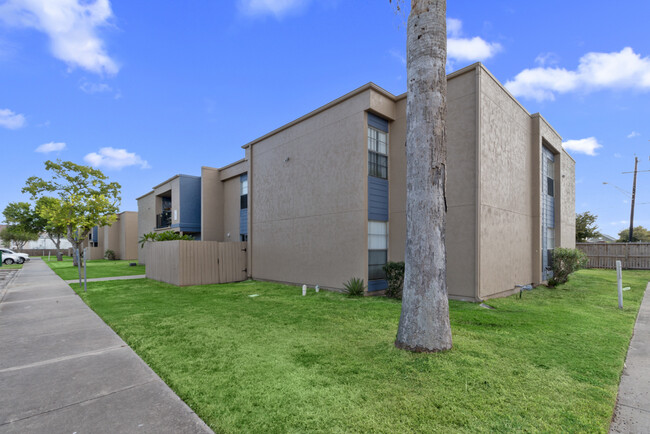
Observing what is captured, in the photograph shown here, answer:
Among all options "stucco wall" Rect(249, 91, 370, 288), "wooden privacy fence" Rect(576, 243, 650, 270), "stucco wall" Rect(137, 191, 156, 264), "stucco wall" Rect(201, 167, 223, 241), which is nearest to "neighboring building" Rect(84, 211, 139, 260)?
"stucco wall" Rect(137, 191, 156, 264)

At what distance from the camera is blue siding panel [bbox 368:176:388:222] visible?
1076 centimetres

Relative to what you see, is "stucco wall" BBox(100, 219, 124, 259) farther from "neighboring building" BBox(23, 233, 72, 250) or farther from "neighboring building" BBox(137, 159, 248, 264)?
"neighboring building" BBox(23, 233, 72, 250)

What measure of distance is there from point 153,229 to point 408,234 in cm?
2692

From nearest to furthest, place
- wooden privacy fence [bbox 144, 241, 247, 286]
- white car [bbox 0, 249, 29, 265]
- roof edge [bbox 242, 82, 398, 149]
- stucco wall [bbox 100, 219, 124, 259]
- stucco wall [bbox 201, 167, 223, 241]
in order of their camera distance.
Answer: roof edge [bbox 242, 82, 398, 149] → wooden privacy fence [bbox 144, 241, 247, 286] → stucco wall [bbox 201, 167, 223, 241] → white car [bbox 0, 249, 29, 265] → stucco wall [bbox 100, 219, 124, 259]

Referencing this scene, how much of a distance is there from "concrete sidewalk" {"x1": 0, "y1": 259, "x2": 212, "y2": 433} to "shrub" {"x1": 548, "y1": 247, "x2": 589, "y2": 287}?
43.6ft

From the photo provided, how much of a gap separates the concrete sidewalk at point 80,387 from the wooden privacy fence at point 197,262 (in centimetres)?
663

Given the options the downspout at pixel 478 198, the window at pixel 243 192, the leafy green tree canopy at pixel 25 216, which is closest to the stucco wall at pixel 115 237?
the leafy green tree canopy at pixel 25 216

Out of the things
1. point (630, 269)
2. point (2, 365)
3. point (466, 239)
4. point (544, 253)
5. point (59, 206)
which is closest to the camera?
point (2, 365)

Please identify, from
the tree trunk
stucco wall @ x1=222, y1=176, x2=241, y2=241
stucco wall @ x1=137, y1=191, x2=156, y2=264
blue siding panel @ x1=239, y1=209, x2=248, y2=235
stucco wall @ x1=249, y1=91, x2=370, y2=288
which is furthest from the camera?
stucco wall @ x1=137, y1=191, x2=156, y2=264

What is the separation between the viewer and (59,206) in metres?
26.1

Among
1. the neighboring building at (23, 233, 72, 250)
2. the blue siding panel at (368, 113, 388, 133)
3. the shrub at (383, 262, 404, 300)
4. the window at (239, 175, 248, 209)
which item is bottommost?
the neighboring building at (23, 233, 72, 250)

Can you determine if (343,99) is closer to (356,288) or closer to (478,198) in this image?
(478,198)

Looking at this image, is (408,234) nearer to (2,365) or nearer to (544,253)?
(2,365)

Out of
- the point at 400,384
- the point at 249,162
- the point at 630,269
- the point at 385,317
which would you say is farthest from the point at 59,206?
the point at 630,269
